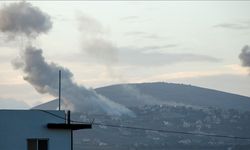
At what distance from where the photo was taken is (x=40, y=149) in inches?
1394

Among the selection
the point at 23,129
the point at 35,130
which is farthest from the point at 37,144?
the point at 23,129

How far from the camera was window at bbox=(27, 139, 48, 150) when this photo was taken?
→ 35.1m

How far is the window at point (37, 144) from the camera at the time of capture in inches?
1383

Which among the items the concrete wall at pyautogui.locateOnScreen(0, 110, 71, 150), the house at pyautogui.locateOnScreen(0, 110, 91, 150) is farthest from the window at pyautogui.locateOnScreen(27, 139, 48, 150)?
the concrete wall at pyautogui.locateOnScreen(0, 110, 71, 150)

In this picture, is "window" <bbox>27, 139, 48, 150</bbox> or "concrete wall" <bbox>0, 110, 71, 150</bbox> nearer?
"concrete wall" <bbox>0, 110, 71, 150</bbox>

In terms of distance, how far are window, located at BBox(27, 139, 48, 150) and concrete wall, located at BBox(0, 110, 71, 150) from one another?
219 mm

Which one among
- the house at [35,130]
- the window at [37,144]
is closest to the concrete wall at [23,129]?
the house at [35,130]

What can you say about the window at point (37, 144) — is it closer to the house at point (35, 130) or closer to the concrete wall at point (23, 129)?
the house at point (35, 130)

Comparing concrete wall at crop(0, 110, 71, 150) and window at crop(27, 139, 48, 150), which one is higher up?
concrete wall at crop(0, 110, 71, 150)

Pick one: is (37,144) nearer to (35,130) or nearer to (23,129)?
(35,130)

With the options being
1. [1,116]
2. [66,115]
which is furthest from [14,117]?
[66,115]

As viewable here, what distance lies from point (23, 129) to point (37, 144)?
105 centimetres

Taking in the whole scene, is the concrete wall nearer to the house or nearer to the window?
the house

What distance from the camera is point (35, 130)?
115 feet
